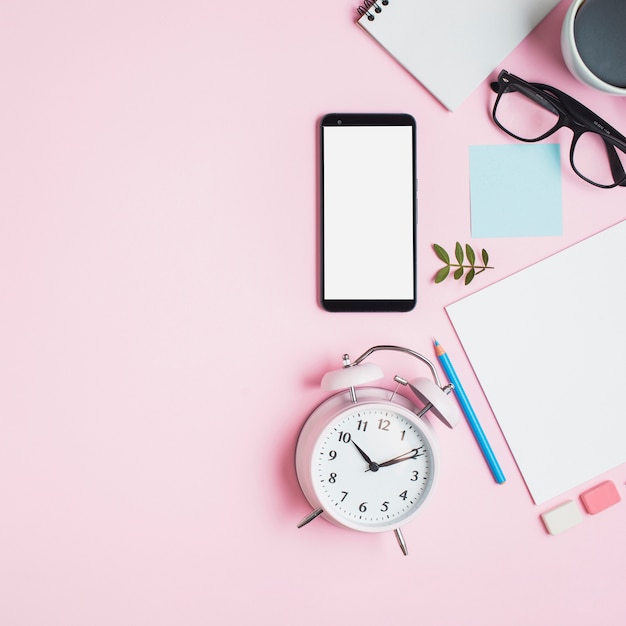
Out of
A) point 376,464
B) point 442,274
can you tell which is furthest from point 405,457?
point 442,274

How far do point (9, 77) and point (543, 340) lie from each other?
31.8 inches

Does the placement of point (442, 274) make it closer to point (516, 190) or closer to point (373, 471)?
point (516, 190)

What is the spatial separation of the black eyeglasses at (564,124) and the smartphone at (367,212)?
0.43 ft

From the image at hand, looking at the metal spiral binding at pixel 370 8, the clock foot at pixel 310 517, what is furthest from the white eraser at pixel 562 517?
the metal spiral binding at pixel 370 8

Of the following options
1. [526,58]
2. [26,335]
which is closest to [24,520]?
[26,335]

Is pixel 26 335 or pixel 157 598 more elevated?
pixel 26 335

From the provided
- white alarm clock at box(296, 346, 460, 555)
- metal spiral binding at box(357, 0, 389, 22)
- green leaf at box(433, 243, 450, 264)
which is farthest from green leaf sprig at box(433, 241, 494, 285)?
metal spiral binding at box(357, 0, 389, 22)

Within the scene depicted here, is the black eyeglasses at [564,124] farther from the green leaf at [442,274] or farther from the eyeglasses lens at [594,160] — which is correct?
the green leaf at [442,274]

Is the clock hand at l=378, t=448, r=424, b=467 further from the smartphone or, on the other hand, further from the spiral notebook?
the spiral notebook

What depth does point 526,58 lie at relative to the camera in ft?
2.50

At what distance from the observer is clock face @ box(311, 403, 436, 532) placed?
71cm

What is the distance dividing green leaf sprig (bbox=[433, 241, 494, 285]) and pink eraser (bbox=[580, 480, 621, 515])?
0.33m

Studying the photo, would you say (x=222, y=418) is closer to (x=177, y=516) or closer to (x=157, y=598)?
(x=177, y=516)

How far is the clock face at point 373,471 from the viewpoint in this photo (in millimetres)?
715
